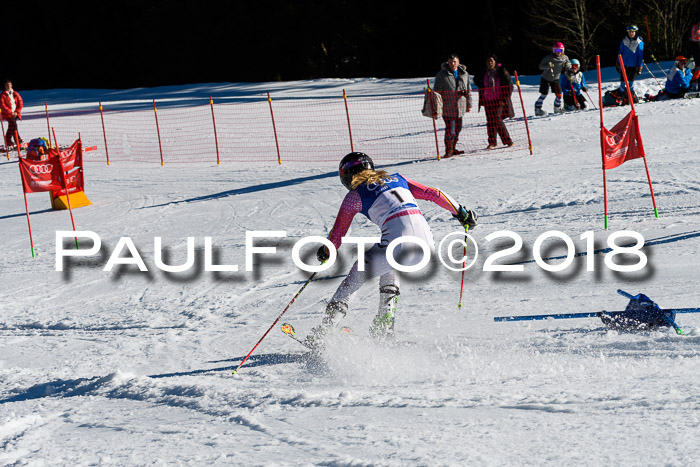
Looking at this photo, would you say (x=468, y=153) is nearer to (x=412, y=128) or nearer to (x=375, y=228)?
(x=412, y=128)

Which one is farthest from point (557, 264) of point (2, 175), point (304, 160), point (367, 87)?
point (367, 87)

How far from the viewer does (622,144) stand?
9.14m

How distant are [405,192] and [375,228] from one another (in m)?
4.52

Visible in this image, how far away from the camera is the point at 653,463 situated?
13.0ft

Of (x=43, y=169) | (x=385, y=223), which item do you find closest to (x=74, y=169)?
(x=43, y=169)

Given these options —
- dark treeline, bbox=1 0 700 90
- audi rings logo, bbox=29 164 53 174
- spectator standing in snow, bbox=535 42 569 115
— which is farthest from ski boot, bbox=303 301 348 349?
dark treeline, bbox=1 0 700 90

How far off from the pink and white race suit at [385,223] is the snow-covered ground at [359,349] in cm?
61

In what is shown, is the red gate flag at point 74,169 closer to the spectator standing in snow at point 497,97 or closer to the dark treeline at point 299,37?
the spectator standing in snow at point 497,97

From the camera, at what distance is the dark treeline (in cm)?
2988

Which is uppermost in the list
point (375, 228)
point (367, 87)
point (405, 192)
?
point (367, 87)

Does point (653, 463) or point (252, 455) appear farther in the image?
point (252, 455)

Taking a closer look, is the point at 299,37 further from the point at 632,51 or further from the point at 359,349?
the point at 359,349

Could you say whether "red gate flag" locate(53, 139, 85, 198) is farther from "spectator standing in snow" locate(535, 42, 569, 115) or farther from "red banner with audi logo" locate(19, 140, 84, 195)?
"spectator standing in snow" locate(535, 42, 569, 115)

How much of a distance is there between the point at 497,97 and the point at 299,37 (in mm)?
26983
